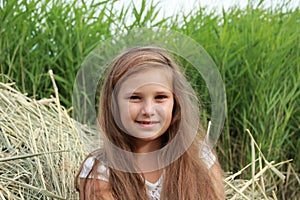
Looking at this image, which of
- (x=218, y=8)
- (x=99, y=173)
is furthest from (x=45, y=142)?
(x=218, y=8)

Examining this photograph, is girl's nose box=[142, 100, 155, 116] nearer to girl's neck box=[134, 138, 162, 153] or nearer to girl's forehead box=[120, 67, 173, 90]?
girl's forehead box=[120, 67, 173, 90]

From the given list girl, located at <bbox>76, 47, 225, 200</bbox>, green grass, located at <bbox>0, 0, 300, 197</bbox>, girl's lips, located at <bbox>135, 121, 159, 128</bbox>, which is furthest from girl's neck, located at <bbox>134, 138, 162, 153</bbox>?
green grass, located at <bbox>0, 0, 300, 197</bbox>

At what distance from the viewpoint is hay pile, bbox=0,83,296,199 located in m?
1.80

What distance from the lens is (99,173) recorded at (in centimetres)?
172

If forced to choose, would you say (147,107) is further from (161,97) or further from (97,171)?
(97,171)

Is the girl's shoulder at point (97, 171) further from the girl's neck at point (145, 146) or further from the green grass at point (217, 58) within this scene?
the green grass at point (217, 58)

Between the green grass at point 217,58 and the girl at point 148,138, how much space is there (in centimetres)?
107

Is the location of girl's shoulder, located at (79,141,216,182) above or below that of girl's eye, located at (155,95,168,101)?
below

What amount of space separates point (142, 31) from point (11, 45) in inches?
50.0

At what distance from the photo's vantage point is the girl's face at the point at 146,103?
1.55 m

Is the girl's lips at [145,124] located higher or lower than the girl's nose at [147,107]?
lower

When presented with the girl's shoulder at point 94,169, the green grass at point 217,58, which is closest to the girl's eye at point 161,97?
the girl's shoulder at point 94,169

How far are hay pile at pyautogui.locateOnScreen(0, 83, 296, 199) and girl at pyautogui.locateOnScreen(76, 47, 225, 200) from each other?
4.3 inches

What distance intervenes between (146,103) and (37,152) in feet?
1.64
